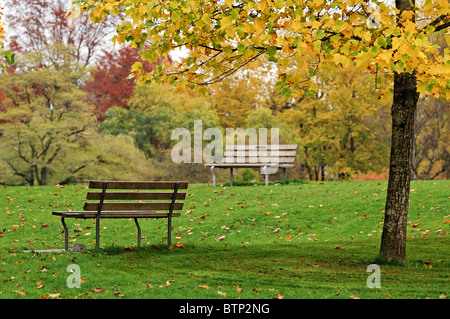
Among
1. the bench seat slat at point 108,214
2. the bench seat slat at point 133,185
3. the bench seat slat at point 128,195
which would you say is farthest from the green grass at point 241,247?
the bench seat slat at point 133,185

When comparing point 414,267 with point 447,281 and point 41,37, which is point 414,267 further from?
point 41,37

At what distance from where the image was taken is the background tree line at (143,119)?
1022 inches

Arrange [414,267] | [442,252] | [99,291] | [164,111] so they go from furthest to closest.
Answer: [164,111], [442,252], [414,267], [99,291]

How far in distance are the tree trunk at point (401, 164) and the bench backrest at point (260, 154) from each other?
1011 centimetres

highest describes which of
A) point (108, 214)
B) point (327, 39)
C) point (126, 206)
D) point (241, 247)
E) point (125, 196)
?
point (327, 39)

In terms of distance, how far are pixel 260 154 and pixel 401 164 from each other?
10.5m

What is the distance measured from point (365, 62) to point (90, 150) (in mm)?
24044

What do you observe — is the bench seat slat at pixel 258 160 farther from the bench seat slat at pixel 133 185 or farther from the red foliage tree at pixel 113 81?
the red foliage tree at pixel 113 81

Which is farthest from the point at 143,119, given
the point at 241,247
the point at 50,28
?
the point at 241,247

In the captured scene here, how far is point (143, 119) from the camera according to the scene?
34469 millimetres

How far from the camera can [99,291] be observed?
534cm

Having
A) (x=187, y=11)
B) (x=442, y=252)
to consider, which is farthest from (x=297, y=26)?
(x=442, y=252)

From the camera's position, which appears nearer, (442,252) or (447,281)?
(447,281)

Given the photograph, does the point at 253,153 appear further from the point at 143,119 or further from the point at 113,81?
the point at 113,81
